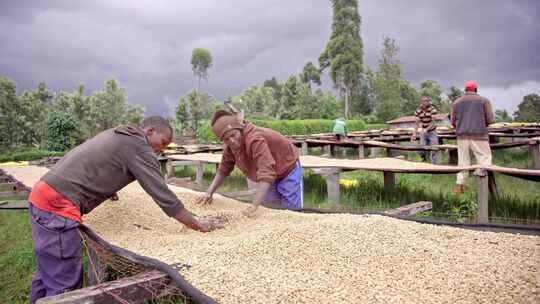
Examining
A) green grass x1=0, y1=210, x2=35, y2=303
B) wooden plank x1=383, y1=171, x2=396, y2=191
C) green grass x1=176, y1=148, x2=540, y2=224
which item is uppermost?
wooden plank x1=383, y1=171, x2=396, y2=191

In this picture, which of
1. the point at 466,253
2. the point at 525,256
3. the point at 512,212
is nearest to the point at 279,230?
the point at 466,253

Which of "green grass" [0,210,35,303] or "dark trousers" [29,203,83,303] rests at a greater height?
"dark trousers" [29,203,83,303]

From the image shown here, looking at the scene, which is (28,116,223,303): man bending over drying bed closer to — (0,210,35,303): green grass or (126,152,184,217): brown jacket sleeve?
(126,152,184,217): brown jacket sleeve

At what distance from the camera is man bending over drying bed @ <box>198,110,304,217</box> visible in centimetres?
263

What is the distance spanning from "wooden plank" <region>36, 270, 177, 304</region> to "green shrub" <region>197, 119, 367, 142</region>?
60.6ft

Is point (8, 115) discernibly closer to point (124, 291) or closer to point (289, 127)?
point (289, 127)

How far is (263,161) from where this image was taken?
105 inches

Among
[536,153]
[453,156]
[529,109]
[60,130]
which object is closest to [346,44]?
[529,109]

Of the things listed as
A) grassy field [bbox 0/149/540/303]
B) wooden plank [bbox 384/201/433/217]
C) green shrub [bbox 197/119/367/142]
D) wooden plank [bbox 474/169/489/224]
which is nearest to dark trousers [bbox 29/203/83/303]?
grassy field [bbox 0/149/540/303]

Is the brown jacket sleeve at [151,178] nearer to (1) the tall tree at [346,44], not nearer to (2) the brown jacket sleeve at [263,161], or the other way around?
(2) the brown jacket sleeve at [263,161]

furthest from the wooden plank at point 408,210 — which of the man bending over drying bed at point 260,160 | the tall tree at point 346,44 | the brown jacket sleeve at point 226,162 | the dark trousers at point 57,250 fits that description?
the tall tree at point 346,44

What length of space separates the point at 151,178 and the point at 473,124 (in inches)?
187

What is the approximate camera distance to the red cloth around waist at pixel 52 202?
197 cm

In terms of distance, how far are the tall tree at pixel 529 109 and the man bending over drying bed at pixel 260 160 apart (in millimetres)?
29722
